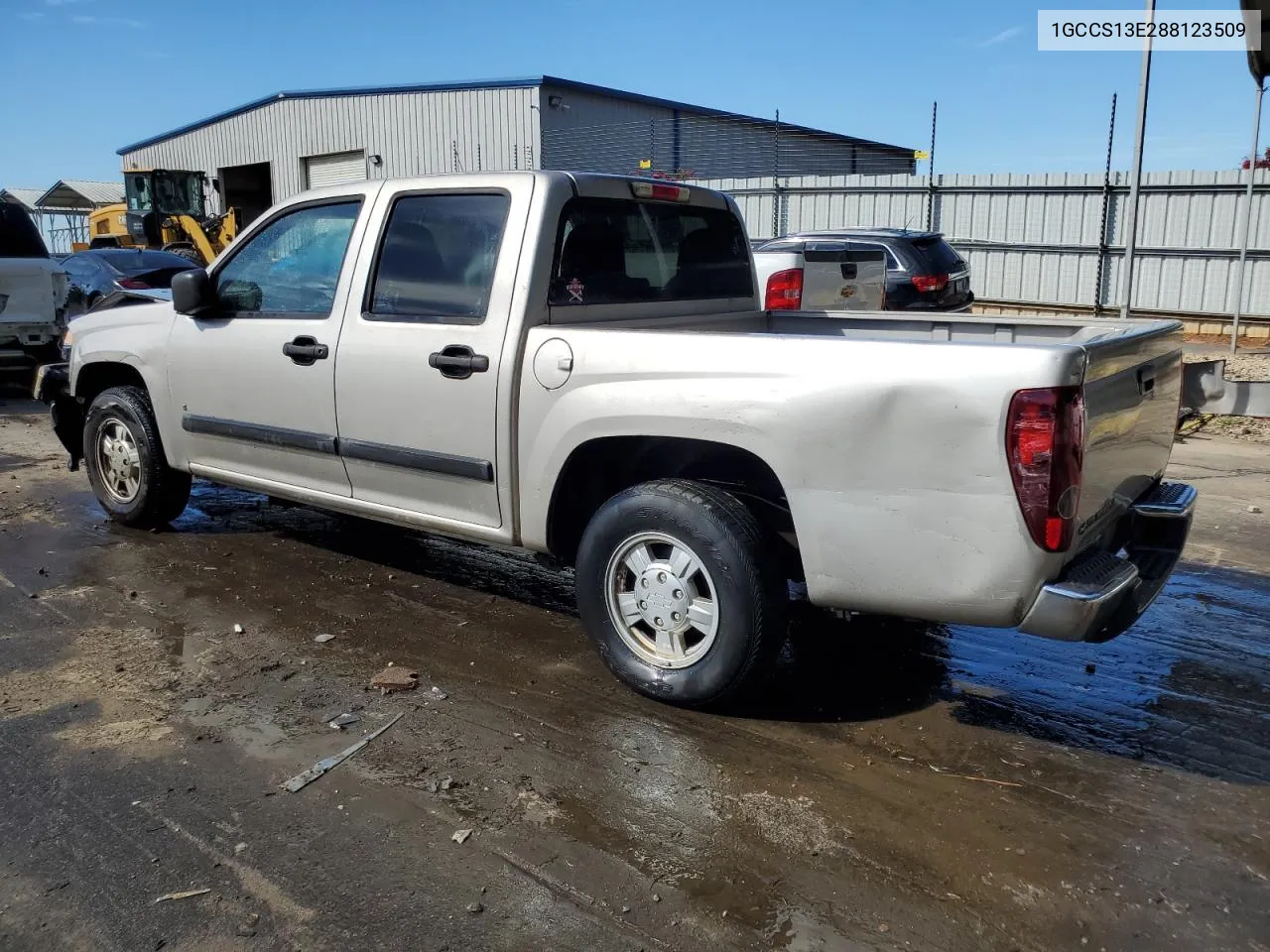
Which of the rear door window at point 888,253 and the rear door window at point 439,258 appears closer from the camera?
the rear door window at point 439,258

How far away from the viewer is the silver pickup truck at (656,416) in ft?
10.8

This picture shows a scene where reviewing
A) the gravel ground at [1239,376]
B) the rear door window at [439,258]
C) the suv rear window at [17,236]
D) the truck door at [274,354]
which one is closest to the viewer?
the rear door window at [439,258]

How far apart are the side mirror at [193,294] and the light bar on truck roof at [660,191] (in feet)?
7.47

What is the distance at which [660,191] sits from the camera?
5000 mm

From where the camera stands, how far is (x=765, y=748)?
3.75m

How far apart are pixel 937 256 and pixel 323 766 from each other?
37.3ft

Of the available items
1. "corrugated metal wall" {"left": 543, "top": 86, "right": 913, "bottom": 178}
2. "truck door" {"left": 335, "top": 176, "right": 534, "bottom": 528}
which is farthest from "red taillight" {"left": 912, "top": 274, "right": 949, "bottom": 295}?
"corrugated metal wall" {"left": 543, "top": 86, "right": 913, "bottom": 178}

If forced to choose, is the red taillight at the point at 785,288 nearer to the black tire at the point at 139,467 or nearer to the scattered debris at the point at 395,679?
the black tire at the point at 139,467

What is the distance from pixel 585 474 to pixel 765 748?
4.41ft

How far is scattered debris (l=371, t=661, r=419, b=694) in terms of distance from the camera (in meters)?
4.25

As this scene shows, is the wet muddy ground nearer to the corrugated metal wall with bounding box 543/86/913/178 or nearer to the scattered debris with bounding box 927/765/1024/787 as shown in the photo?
the scattered debris with bounding box 927/765/1024/787

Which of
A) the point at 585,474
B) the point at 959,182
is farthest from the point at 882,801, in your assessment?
the point at 959,182

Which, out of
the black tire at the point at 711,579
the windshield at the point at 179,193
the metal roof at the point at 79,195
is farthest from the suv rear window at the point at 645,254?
the metal roof at the point at 79,195

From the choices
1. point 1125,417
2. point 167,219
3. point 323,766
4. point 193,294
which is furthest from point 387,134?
point 1125,417
